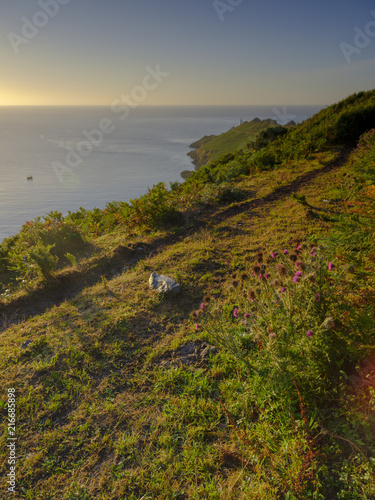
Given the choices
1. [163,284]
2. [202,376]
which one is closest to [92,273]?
[163,284]

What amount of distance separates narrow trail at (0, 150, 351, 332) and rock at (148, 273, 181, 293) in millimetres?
1310

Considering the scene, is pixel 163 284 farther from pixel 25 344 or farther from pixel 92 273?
pixel 25 344

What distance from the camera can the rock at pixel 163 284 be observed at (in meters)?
4.92

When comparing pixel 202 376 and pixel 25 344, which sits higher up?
pixel 25 344

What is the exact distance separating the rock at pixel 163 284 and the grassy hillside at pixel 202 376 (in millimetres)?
148

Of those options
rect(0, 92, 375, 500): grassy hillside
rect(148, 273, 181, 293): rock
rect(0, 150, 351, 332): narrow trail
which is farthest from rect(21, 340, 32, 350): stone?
rect(148, 273, 181, 293): rock

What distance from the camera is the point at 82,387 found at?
133 inches

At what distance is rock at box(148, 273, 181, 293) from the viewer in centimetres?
492

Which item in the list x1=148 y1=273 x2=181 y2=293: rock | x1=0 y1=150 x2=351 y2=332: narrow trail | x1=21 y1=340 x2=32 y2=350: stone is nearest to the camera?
x1=21 y1=340 x2=32 y2=350: stone

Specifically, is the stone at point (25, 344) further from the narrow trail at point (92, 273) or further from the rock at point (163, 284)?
the rock at point (163, 284)

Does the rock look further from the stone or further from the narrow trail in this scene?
the stone

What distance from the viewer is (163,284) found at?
5.04 m

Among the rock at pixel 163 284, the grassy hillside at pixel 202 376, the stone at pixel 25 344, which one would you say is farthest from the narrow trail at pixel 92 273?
the rock at pixel 163 284

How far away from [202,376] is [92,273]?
4080 mm
